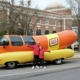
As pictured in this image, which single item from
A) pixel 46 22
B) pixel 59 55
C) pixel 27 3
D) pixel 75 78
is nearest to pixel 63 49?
pixel 59 55

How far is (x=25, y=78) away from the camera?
10.7m

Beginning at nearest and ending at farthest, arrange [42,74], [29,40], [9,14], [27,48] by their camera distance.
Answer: [42,74], [27,48], [29,40], [9,14]

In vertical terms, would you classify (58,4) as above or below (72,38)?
above

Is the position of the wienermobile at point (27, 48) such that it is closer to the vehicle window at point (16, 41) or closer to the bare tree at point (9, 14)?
the vehicle window at point (16, 41)

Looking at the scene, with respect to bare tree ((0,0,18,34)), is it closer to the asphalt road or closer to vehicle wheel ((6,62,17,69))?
vehicle wheel ((6,62,17,69))

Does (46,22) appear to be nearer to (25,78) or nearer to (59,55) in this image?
(59,55)

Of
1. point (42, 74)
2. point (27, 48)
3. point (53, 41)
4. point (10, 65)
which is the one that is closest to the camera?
point (42, 74)

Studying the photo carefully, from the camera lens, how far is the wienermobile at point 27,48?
557 inches

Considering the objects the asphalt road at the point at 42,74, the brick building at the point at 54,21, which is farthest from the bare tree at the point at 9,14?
the brick building at the point at 54,21

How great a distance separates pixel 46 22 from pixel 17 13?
3335 centimetres

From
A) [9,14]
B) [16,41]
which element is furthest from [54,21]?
[16,41]

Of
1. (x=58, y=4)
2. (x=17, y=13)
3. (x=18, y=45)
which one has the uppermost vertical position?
(x=58, y=4)

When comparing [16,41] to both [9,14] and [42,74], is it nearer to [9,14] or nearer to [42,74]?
[42,74]

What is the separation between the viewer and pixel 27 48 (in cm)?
1495
